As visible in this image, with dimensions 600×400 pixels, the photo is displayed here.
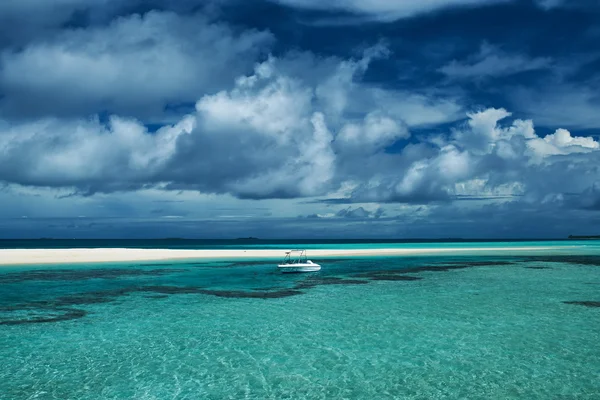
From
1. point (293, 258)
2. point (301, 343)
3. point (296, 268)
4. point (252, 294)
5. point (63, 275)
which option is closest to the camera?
point (301, 343)

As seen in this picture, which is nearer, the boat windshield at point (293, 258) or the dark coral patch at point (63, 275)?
the dark coral patch at point (63, 275)

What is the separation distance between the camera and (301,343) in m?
18.9

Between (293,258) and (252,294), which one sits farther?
(293,258)

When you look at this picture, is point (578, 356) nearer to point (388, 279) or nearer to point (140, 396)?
point (140, 396)

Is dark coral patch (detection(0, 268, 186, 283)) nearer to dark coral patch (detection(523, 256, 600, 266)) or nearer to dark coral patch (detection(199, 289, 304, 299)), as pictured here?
dark coral patch (detection(199, 289, 304, 299))

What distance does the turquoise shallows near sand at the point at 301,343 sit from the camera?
45.5 feet

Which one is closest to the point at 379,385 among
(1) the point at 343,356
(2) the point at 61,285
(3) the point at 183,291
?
(1) the point at 343,356

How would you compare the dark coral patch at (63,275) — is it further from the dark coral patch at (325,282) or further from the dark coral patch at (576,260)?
the dark coral patch at (576,260)

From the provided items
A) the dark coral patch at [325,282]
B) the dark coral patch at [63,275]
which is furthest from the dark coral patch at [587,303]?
the dark coral patch at [63,275]

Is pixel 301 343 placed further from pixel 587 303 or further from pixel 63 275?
pixel 63 275

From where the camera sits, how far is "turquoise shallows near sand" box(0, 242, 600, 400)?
45.5 ft

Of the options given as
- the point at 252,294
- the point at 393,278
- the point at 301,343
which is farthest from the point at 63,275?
the point at 301,343

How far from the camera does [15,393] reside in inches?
523

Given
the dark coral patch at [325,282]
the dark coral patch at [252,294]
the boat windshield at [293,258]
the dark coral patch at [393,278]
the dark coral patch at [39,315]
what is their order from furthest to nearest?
the boat windshield at [293,258] < the dark coral patch at [393,278] < the dark coral patch at [325,282] < the dark coral patch at [252,294] < the dark coral patch at [39,315]
